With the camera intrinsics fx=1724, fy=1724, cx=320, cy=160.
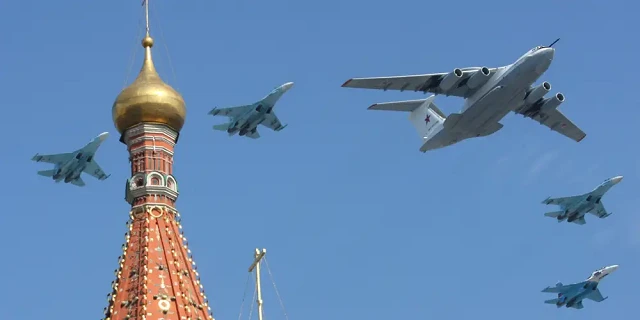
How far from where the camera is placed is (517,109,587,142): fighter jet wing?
62656 millimetres

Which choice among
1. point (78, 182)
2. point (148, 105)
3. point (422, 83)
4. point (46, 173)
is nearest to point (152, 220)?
point (148, 105)

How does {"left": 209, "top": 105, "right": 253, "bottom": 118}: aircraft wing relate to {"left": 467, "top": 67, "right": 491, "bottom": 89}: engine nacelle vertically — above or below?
above

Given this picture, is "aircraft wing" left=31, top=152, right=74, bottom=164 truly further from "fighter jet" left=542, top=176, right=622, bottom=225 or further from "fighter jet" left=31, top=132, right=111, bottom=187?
"fighter jet" left=542, top=176, right=622, bottom=225

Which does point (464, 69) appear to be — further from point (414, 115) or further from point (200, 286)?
point (200, 286)

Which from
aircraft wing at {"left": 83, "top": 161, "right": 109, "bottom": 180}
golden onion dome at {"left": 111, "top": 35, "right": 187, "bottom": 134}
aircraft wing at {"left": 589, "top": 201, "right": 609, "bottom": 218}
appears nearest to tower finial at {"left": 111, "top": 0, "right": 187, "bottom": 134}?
golden onion dome at {"left": 111, "top": 35, "right": 187, "bottom": 134}

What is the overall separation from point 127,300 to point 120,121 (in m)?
9.23

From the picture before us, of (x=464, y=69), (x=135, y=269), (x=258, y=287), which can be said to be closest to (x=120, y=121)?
(x=135, y=269)

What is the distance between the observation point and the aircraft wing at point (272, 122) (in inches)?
2602

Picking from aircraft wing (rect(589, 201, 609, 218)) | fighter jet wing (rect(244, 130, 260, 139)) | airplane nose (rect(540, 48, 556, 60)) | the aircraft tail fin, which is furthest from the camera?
aircraft wing (rect(589, 201, 609, 218))

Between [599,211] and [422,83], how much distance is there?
46.5 ft

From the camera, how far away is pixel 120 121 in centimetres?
6569

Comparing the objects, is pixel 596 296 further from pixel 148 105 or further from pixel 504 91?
pixel 148 105

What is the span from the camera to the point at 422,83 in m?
60.3

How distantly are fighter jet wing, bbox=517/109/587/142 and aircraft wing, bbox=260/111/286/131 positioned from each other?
9798mm
